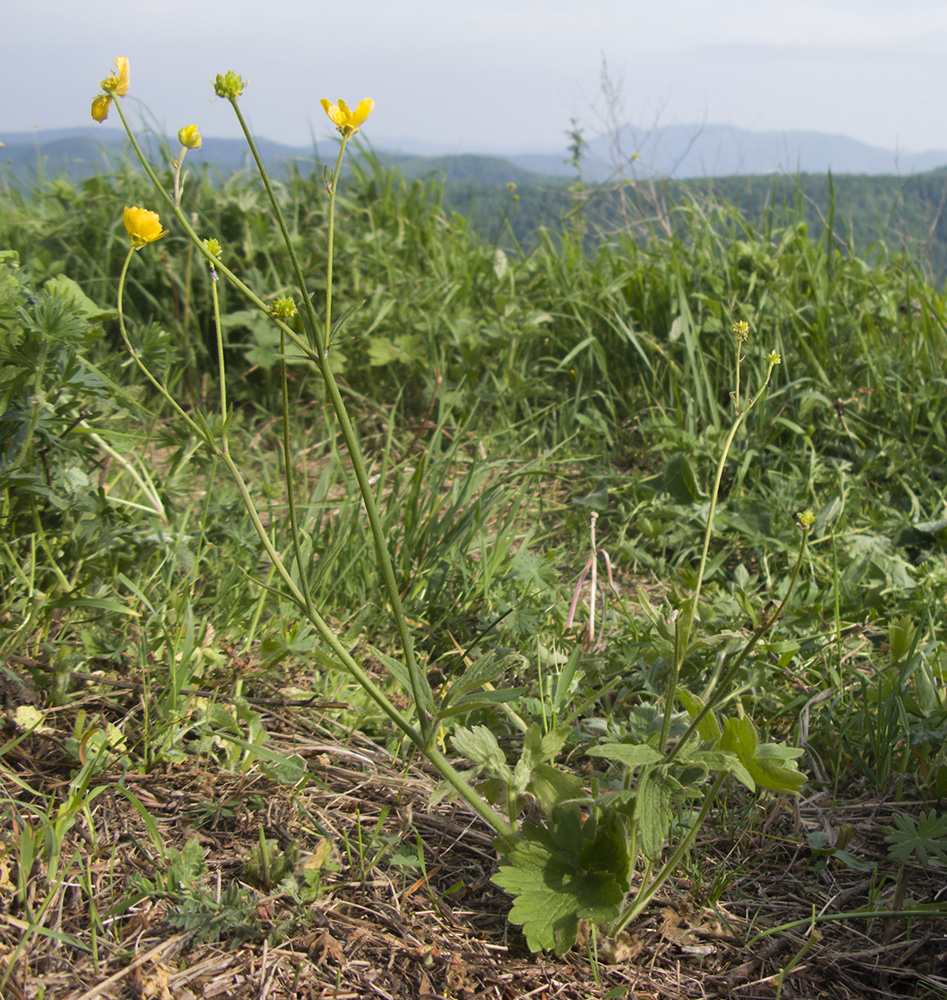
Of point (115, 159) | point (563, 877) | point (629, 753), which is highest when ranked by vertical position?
point (115, 159)

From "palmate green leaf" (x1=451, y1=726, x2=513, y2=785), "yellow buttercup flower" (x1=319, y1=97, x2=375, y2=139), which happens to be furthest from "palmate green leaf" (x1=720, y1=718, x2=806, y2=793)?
"yellow buttercup flower" (x1=319, y1=97, x2=375, y2=139)

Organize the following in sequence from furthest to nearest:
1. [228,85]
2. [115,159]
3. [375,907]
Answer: [115,159]
[375,907]
[228,85]

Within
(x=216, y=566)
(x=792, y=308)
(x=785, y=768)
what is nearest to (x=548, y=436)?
(x=792, y=308)

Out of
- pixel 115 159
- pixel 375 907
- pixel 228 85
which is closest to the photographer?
pixel 228 85

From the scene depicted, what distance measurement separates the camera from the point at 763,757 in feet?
3.23

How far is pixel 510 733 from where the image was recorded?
150 centimetres

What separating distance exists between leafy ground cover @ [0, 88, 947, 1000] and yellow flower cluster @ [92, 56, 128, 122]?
1.21 feet

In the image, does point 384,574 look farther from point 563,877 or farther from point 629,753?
point 563,877

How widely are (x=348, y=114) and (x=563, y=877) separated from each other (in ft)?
3.27

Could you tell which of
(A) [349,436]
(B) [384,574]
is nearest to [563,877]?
(B) [384,574]

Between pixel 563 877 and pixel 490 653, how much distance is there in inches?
12.5

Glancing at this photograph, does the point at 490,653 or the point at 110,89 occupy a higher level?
the point at 110,89

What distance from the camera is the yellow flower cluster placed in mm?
888

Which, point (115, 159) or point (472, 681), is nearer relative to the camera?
point (472, 681)
